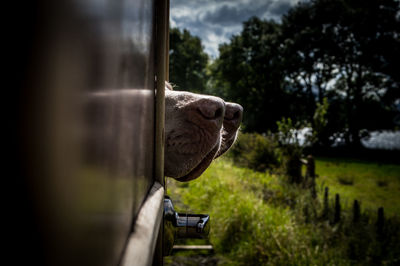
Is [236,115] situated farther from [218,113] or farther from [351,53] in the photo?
[351,53]

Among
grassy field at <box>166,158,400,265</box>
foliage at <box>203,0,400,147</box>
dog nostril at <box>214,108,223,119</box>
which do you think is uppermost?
foliage at <box>203,0,400,147</box>

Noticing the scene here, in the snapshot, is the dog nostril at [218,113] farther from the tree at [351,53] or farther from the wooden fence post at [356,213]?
the tree at [351,53]

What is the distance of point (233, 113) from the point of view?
2029 mm

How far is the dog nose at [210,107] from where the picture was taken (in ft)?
5.17

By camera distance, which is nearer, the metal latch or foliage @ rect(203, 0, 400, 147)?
the metal latch

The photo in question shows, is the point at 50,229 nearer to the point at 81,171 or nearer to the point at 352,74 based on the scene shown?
the point at 81,171

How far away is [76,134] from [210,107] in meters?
1.27

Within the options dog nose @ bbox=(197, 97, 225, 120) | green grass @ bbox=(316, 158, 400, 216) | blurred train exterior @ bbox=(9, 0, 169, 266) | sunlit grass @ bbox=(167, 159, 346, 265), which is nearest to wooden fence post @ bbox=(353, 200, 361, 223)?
sunlit grass @ bbox=(167, 159, 346, 265)

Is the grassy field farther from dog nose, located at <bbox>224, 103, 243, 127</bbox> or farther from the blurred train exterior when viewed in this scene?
the blurred train exterior

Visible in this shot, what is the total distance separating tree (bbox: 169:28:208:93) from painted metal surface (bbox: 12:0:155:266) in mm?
41122

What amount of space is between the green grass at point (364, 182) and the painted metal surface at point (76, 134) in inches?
407

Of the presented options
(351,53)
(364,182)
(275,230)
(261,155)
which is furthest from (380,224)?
(351,53)

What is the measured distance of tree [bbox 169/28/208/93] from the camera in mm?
42125

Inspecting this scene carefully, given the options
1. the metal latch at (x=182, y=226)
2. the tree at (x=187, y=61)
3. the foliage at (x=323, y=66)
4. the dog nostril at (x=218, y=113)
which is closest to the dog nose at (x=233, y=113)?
the dog nostril at (x=218, y=113)
